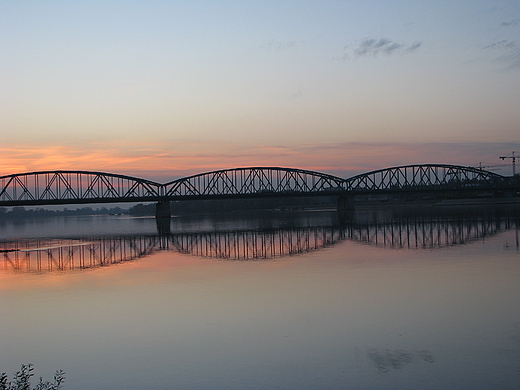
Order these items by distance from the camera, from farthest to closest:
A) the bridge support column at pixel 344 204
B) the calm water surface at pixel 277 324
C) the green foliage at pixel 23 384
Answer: the bridge support column at pixel 344 204 → the calm water surface at pixel 277 324 → the green foliage at pixel 23 384

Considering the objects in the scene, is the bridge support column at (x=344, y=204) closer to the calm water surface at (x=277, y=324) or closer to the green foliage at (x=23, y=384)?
the calm water surface at (x=277, y=324)

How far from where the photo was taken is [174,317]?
16.1m

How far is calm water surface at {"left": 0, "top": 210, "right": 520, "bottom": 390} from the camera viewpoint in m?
10.7

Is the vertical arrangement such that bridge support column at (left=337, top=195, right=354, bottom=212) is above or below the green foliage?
below

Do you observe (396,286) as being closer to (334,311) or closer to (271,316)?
(334,311)

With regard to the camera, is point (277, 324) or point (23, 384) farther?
point (277, 324)

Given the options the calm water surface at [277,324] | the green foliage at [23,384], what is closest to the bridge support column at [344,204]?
the calm water surface at [277,324]

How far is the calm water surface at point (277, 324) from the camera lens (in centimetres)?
1072

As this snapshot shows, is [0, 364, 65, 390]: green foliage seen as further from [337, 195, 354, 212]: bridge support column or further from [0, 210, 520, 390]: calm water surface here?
[337, 195, 354, 212]: bridge support column

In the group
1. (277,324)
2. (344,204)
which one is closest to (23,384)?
(277,324)

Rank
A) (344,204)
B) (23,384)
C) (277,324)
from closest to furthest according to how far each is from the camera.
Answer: (23,384) < (277,324) < (344,204)

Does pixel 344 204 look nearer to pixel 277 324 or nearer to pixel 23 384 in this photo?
pixel 277 324

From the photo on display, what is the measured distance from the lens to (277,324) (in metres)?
14.6

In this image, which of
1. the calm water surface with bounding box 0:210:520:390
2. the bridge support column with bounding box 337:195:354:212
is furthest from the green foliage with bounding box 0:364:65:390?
the bridge support column with bounding box 337:195:354:212
